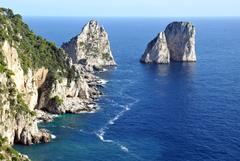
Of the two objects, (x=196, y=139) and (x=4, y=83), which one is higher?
(x=4, y=83)

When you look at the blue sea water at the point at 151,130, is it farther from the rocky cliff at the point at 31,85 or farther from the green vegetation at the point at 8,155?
the green vegetation at the point at 8,155

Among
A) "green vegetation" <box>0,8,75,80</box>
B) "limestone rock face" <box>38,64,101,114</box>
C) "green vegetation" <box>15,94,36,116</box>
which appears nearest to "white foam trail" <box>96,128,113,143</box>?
"green vegetation" <box>15,94,36,116</box>

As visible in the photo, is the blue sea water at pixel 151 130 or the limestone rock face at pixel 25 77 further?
the limestone rock face at pixel 25 77

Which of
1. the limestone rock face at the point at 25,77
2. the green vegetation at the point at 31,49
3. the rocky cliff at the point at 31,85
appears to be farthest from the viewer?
the green vegetation at the point at 31,49

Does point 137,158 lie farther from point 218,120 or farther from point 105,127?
point 218,120

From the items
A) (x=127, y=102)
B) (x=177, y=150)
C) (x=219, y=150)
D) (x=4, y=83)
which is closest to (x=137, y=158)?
(x=177, y=150)

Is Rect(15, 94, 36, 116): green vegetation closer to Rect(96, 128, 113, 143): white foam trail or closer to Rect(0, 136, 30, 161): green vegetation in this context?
Rect(96, 128, 113, 143): white foam trail

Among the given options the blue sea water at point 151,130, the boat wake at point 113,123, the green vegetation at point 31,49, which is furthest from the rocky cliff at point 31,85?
the boat wake at point 113,123
